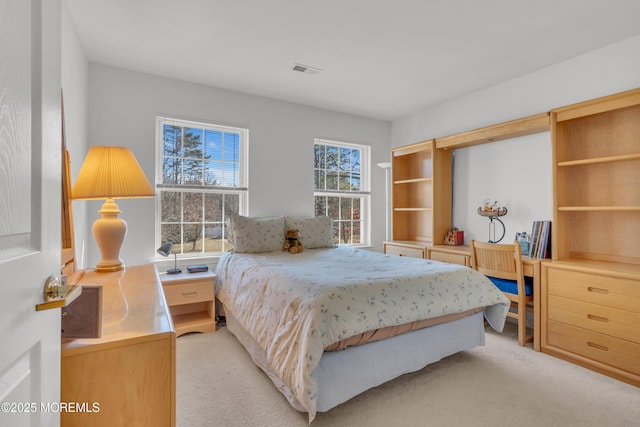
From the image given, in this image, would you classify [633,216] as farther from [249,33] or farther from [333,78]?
[249,33]

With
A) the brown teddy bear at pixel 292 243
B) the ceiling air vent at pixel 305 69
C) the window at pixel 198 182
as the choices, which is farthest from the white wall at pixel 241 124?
the ceiling air vent at pixel 305 69

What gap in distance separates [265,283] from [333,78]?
2.22 meters

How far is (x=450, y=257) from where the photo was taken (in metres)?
3.36

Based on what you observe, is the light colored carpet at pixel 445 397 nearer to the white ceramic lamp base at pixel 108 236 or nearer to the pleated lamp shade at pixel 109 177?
the white ceramic lamp base at pixel 108 236

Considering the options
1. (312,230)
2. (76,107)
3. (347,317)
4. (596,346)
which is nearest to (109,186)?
(76,107)

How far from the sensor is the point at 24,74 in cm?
60

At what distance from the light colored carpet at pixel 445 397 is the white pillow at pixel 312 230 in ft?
4.73

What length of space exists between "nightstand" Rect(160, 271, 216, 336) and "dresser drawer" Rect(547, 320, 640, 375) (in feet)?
9.63

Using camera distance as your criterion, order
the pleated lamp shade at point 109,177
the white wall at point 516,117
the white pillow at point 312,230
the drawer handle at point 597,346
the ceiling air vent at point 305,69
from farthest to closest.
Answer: the white pillow at point 312,230
the ceiling air vent at point 305,69
the white wall at point 516,117
the drawer handle at point 597,346
the pleated lamp shade at point 109,177

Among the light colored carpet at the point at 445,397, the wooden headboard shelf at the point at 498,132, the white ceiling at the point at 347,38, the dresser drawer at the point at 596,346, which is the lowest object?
the light colored carpet at the point at 445,397

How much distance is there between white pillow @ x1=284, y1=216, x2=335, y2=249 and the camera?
11.6 feet

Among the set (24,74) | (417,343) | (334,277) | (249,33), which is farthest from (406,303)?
(249,33)

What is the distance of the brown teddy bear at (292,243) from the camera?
330cm

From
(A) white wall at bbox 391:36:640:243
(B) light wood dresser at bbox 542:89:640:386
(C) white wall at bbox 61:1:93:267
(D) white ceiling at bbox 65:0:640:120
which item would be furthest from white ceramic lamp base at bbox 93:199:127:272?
(A) white wall at bbox 391:36:640:243
